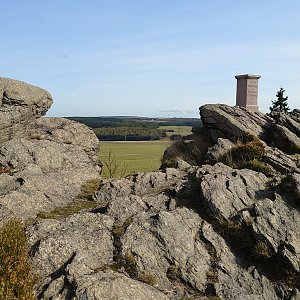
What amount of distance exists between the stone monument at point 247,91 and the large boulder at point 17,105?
17.6 meters

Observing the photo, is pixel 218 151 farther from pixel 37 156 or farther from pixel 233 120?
pixel 37 156

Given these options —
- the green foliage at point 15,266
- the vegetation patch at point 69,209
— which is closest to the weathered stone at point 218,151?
the vegetation patch at point 69,209

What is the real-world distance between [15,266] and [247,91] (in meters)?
26.7

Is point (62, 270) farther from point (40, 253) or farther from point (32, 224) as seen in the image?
point (32, 224)

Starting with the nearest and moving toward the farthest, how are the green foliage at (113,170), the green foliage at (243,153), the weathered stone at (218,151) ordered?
the green foliage at (243,153) → the weathered stone at (218,151) → the green foliage at (113,170)

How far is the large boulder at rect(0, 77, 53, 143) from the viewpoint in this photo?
22.4 m

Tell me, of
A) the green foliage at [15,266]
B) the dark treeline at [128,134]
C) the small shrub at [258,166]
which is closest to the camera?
the green foliage at [15,266]

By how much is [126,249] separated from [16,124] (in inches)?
543

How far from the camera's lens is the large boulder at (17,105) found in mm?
22375

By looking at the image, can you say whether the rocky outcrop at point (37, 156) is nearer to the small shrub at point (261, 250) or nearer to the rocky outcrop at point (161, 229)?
the rocky outcrop at point (161, 229)

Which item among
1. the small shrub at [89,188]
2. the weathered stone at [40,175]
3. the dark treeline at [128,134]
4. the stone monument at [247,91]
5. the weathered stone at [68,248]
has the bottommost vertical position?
the dark treeline at [128,134]

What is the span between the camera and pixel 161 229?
44.3ft

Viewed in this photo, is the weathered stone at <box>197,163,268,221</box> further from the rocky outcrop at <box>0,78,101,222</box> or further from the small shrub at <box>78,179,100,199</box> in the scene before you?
the rocky outcrop at <box>0,78,101,222</box>

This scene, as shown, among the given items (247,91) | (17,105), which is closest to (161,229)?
(17,105)
